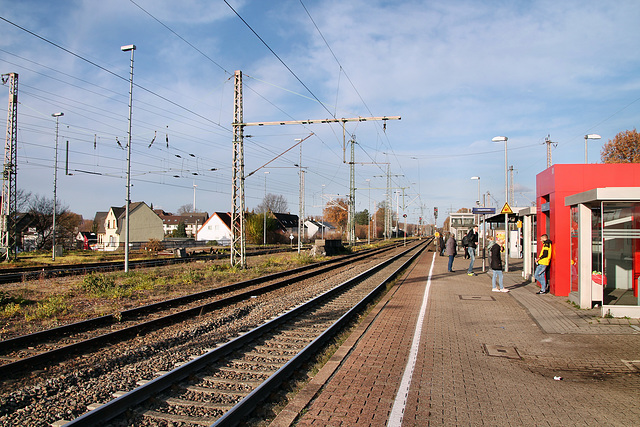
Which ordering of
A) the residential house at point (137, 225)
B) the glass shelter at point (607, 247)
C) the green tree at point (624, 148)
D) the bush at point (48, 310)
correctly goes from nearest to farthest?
1. the glass shelter at point (607, 247)
2. the bush at point (48, 310)
3. the green tree at point (624, 148)
4. the residential house at point (137, 225)

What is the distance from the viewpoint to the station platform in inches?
184

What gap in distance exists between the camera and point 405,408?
190 inches

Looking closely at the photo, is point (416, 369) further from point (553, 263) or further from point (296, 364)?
point (553, 263)

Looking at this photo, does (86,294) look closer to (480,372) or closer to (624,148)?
(480,372)

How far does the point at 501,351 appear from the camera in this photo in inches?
290

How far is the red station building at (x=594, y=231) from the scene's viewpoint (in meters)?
9.68

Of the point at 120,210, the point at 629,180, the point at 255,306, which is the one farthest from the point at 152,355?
the point at 120,210

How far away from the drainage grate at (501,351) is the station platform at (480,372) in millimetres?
16

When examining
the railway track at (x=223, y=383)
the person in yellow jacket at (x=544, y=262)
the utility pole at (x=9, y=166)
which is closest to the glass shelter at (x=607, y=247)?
the person in yellow jacket at (x=544, y=262)

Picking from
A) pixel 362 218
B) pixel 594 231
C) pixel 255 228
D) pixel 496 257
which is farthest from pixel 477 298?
pixel 362 218

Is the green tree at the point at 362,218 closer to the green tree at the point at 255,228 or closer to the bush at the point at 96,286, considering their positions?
the green tree at the point at 255,228

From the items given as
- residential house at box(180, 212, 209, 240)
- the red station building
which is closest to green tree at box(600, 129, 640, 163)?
the red station building

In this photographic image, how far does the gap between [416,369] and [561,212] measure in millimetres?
8458

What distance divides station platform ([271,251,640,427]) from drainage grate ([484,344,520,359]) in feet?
0.05
